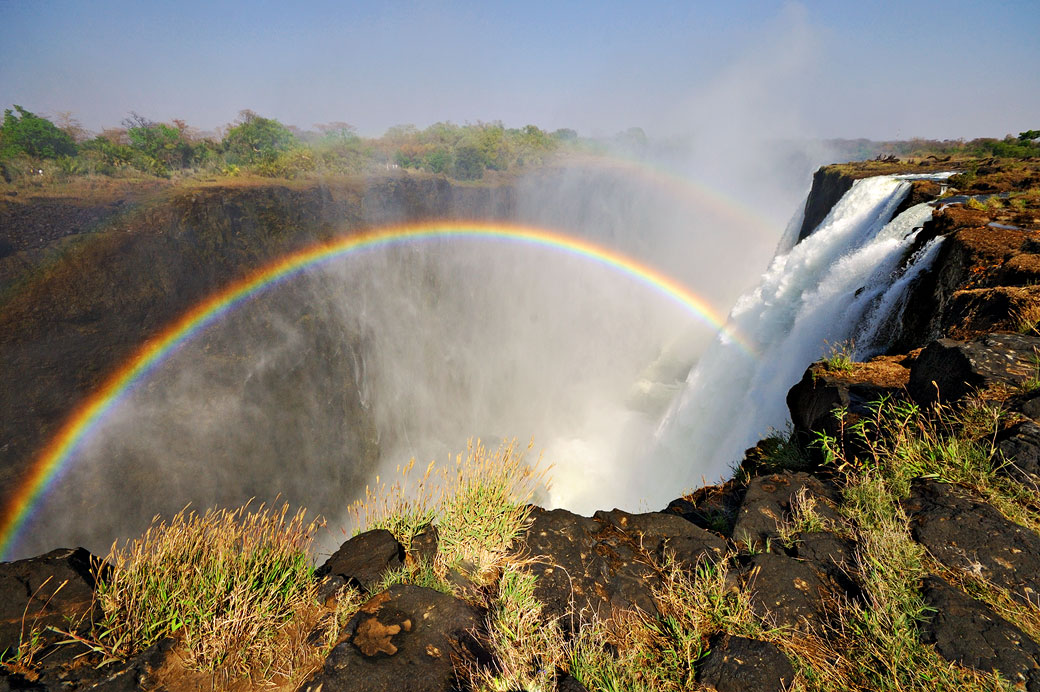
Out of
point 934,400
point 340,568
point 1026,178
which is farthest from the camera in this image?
point 1026,178

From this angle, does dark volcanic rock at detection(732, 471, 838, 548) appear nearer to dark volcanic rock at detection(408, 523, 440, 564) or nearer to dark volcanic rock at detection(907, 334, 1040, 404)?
dark volcanic rock at detection(907, 334, 1040, 404)

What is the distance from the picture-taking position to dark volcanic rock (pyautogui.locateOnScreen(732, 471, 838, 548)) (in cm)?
299

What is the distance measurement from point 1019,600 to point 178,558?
4019 millimetres

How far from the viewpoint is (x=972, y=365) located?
3303 mm

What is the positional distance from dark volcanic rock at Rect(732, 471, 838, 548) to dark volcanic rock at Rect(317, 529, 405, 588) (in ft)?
7.38

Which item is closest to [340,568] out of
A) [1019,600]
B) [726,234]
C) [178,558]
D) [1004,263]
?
[178,558]

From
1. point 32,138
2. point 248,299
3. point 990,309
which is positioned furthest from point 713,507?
point 32,138

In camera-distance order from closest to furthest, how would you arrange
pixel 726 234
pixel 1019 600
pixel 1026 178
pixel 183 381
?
pixel 1019 600
pixel 1026 178
pixel 183 381
pixel 726 234

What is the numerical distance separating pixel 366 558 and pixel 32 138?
1246 inches

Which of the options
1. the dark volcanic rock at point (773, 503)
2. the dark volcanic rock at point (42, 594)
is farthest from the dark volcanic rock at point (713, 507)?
the dark volcanic rock at point (42, 594)

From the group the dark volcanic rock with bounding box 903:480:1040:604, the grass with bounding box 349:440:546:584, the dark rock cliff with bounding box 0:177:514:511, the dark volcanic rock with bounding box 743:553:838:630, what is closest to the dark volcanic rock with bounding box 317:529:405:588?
the grass with bounding box 349:440:546:584

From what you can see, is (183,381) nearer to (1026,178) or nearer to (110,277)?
(110,277)

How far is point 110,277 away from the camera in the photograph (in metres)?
16.8

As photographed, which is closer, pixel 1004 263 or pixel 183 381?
pixel 1004 263
